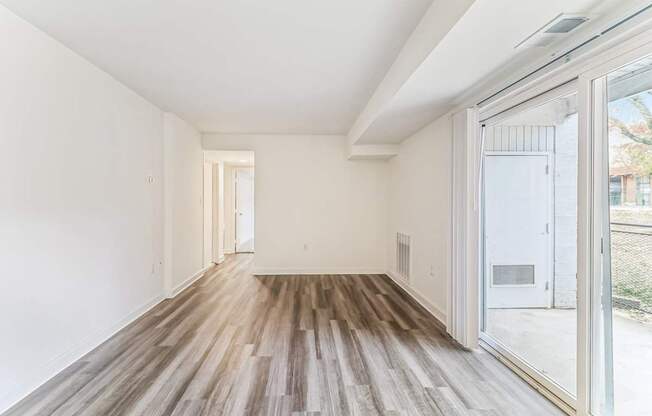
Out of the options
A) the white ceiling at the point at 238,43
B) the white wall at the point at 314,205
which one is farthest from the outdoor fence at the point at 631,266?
the white wall at the point at 314,205

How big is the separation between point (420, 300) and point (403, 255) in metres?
0.95

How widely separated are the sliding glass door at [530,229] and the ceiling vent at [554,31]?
127 cm

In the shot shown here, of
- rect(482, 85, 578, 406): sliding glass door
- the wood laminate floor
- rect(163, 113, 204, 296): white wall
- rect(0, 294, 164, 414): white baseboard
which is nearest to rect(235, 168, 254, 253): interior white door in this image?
rect(163, 113, 204, 296): white wall

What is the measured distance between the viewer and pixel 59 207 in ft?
7.85

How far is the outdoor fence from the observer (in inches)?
61.3

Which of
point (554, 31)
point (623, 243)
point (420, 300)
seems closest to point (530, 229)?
point (420, 300)

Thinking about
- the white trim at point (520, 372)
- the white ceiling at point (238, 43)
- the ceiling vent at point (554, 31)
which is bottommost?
the white trim at point (520, 372)

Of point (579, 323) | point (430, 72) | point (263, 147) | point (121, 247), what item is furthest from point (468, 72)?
point (263, 147)

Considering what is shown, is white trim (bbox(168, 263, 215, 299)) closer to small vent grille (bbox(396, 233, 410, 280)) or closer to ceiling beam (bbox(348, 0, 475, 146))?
small vent grille (bbox(396, 233, 410, 280))

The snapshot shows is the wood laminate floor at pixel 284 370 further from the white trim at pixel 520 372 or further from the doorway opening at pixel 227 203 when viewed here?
the doorway opening at pixel 227 203

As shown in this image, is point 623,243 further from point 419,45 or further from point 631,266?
point 419,45

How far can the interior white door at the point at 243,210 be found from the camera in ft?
25.5

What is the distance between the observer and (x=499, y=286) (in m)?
3.49

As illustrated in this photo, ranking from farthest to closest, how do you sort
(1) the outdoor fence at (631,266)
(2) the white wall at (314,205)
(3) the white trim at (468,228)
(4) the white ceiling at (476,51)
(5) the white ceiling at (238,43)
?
(2) the white wall at (314,205)
(3) the white trim at (468,228)
(5) the white ceiling at (238,43)
(1) the outdoor fence at (631,266)
(4) the white ceiling at (476,51)
